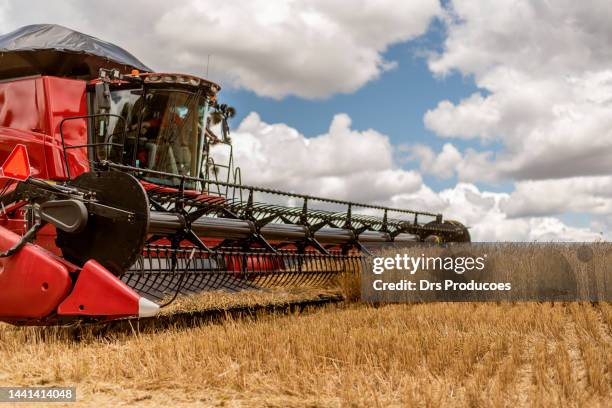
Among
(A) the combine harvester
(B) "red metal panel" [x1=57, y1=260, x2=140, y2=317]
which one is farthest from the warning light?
(B) "red metal panel" [x1=57, y1=260, x2=140, y2=317]

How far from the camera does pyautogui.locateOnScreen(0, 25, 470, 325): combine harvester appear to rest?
423 cm

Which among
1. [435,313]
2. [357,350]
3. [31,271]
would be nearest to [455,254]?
[435,313]

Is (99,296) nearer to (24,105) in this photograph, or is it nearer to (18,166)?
(18,166)

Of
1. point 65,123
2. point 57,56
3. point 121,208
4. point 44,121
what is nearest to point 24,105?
point 44,121

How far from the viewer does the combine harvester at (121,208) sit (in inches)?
166

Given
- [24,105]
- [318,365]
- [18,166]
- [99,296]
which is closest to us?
[318,365]

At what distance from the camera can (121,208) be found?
4332 millimetres

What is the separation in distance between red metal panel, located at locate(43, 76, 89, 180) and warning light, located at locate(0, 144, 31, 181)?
1.32 meters

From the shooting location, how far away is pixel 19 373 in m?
3.51

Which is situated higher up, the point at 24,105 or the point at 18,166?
the point at 24,105

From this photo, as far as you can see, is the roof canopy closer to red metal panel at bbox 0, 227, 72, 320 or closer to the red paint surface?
the red paint surface

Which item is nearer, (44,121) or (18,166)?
(18,166)

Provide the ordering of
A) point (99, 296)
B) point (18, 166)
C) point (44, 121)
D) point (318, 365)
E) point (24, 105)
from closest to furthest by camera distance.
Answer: point (318, 365), point (99, 296), point (18, 166), point (44, 121), point (24, 105)

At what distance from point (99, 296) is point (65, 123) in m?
2.74
